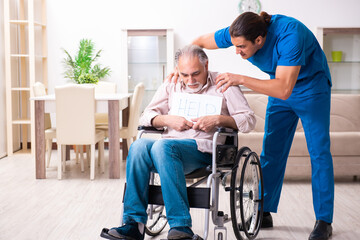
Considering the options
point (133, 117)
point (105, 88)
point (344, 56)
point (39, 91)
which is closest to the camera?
point (39, 91)

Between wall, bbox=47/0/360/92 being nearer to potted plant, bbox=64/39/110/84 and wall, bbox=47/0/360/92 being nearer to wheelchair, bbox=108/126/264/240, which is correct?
potted plant, bbox=64/39/110/84

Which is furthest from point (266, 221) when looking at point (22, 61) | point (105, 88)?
point (22, 61)

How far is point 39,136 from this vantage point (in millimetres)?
4141

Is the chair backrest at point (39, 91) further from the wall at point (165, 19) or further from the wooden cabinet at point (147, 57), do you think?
the wall at point (165, 19)

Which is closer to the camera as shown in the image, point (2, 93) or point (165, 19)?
point (2, 93)

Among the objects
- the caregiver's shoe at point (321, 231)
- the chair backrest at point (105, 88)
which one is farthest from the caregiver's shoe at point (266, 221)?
the chair backrest at point (105, 88)

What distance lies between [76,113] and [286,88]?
86.7 inches

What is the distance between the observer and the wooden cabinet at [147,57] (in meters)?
5.61

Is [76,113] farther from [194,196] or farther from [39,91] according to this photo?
[194,196]

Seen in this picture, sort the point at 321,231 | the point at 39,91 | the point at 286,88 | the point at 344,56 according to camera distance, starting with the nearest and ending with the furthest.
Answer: the point at 286,88 → the point at 321,231 → the point at 39,91 → the point at 344,56

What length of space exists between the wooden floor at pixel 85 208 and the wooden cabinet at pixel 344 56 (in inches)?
79.6

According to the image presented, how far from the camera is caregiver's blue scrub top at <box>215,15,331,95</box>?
2312 millimetres

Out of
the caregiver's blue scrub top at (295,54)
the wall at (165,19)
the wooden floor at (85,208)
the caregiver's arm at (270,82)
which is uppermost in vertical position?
the wall at (165,19)

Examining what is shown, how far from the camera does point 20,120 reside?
559 centimetres
